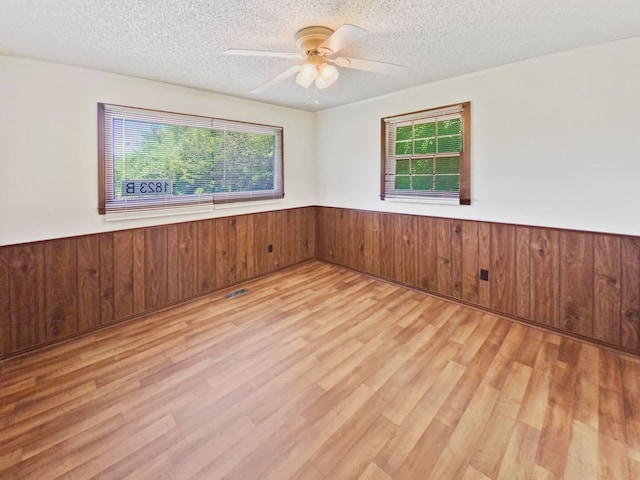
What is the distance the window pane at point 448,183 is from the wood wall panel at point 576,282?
3.37 ft

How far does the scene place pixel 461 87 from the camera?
314 centimetres

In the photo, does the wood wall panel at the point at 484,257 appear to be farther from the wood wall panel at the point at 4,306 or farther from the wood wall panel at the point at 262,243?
the wood wall panel at the point at 4,306

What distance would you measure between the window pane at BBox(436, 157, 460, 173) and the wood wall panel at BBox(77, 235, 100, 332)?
3.43 m

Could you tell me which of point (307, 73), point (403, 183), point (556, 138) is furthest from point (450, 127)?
point (307, 73)

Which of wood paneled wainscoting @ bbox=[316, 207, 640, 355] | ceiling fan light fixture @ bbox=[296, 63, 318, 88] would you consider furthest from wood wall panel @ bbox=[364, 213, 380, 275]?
ceiling fan light fixture @ bbox=[296, 63, 318, 88]

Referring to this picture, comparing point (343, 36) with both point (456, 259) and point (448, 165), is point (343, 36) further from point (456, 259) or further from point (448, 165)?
point (456, 259)

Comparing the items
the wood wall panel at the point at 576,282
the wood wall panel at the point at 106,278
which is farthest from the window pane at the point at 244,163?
the wood wall panel at the point at 576,282

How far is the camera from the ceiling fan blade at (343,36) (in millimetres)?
1617

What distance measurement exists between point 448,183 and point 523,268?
3.61 ft

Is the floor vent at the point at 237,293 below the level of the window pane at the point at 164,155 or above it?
below

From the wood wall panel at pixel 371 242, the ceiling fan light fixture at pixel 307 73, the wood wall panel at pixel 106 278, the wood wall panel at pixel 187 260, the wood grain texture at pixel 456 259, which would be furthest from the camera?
the wood wall panel at pixel 371 242

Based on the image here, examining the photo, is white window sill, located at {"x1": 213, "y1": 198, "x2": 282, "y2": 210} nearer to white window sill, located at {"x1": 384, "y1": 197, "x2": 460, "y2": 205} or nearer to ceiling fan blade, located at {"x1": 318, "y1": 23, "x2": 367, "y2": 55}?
white window sill, located at {"x1": 384, "y1": 197, "x2": 460, "y2": 205}

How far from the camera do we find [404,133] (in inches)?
145

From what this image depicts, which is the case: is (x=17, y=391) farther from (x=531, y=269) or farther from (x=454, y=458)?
(x=531, y=269)
